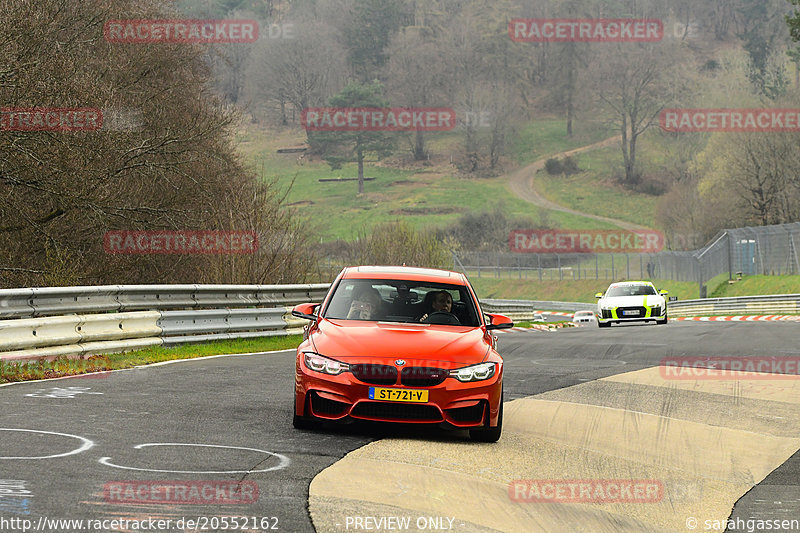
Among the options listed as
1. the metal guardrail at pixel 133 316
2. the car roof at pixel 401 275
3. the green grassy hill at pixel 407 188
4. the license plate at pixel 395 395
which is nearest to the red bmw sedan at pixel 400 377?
the license plate at pixel 395 395

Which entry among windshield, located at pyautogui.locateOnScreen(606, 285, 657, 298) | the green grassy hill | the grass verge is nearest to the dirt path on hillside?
the green grassy hill

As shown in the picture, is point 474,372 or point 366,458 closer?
point 366,458

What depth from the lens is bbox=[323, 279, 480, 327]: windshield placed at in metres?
9.95

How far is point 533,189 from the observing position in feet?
431

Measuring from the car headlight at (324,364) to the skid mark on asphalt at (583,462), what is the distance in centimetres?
69

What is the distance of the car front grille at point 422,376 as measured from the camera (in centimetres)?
856

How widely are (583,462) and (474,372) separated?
1.15m

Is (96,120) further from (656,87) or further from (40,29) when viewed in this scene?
(656,87)

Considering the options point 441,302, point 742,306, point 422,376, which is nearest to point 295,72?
point 742,306

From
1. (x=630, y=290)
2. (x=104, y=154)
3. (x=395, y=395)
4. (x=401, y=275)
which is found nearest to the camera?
(x=395, y=395)

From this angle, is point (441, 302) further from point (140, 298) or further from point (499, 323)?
point (140, 298)

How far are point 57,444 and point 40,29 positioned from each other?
1484 cm

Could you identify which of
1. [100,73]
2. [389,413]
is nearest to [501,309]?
[100,73]

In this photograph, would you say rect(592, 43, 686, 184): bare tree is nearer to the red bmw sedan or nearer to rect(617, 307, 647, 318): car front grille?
rect(617, 307, 647, 318): car front grille
